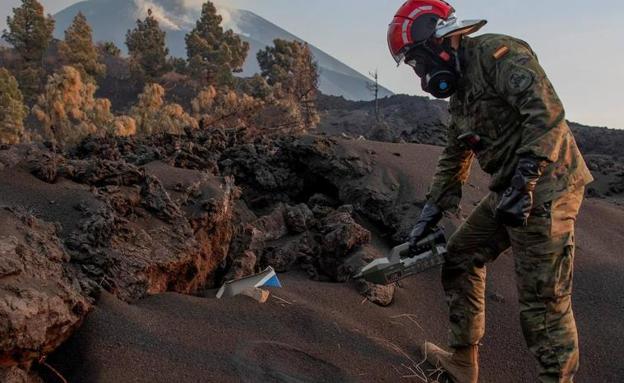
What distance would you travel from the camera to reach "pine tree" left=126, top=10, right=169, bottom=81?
25125mm

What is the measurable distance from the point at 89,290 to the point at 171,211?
0.98 metres

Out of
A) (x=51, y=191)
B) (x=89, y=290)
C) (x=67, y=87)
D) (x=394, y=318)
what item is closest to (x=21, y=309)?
(x=89, y=290)

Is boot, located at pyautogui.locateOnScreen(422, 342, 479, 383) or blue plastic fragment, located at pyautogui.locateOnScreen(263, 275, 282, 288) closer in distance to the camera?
boot, located at pyautogui.locateOnScreen(422, 342, 479, 383)

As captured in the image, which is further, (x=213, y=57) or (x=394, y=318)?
(x=213, y=57)

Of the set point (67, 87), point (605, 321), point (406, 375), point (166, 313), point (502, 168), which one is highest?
point (502, 168)

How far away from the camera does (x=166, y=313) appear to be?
7.48ft

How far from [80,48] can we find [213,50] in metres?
7.23

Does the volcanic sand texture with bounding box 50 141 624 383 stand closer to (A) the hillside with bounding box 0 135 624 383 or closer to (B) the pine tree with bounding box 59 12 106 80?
(A) the hillside with bounding box 0 135 624 383

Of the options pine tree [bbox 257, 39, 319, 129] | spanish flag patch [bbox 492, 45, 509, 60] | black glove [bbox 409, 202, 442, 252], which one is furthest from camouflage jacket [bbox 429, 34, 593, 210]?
pine tree [bbox 257, 39, 319, 129]

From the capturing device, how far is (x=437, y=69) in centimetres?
220

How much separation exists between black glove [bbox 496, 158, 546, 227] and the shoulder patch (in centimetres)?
29

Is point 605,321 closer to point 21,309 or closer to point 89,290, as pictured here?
point 89,290

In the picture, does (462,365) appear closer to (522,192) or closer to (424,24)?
(522,192)

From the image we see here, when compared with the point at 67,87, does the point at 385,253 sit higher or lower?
higher
